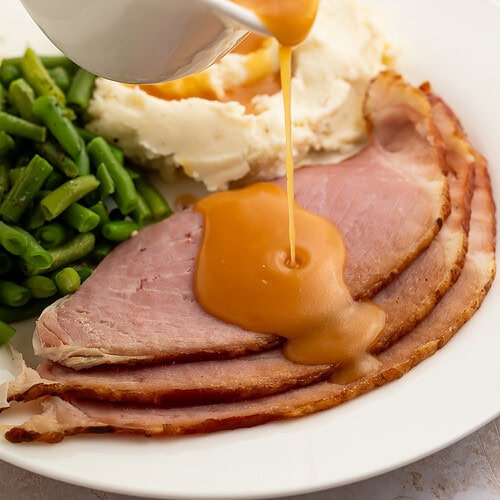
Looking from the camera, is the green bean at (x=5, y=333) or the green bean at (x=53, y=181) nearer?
the green bean at (x=5, y=333)

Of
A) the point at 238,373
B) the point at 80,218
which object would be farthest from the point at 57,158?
the point at 238,373

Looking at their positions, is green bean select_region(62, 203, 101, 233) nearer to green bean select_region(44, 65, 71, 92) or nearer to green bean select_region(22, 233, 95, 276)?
green bean select_region(22, 233, 95, 276)

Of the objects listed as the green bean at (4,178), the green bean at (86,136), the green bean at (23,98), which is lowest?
the green bean at (4,178)

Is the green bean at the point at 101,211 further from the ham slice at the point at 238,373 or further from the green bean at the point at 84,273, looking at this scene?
the ham slice at the point at 238,373

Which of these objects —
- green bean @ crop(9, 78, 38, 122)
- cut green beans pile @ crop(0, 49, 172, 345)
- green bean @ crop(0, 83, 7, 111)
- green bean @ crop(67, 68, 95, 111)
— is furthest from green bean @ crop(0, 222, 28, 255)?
green bean @ crop(67, 68, 95, 111)

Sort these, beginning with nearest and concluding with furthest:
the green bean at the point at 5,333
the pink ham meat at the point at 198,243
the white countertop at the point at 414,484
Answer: the white countertop at the point at 414,484, the pink ham meat at the point at 198,243, the green bean at the point at 5,333

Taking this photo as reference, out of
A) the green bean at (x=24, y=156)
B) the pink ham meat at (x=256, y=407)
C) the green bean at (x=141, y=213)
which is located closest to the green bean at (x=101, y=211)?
the green bean at (x=141, y=213)

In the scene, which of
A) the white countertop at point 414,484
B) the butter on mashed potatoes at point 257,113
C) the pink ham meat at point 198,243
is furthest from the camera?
the butter on mashed potatoes at point 257,113

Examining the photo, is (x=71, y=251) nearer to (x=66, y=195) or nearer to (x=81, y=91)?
(x=66, y=195)
